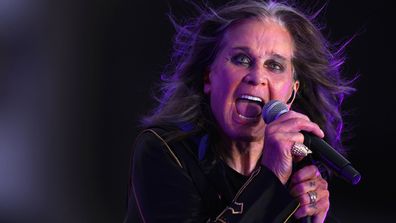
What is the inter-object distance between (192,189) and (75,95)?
1722mm

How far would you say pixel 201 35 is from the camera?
7.17 ft

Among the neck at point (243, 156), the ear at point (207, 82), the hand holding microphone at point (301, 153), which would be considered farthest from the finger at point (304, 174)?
the ear at point (207, 82)

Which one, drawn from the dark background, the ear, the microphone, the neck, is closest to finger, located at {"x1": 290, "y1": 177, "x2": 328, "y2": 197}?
the microphone

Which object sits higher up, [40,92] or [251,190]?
[251,190]

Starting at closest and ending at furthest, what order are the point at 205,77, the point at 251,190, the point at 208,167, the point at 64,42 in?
the point at 251,190
the point at 208,167
the point at 205,77
the point at 64,42

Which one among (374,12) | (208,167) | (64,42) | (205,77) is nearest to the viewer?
(208,167)

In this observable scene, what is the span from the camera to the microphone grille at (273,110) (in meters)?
1.61

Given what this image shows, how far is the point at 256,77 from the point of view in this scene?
183cm

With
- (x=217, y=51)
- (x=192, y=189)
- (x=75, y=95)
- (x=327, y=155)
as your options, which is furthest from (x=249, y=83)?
(x=75, y=95)

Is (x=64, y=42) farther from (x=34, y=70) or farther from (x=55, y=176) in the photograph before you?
(x=55, y=176)

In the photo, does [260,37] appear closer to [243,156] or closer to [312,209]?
[243,156]

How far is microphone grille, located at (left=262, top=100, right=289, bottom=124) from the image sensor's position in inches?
63.5

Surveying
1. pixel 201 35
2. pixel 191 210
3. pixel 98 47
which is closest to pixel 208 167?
pixel 191 210

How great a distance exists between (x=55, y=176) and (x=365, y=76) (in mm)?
1911
